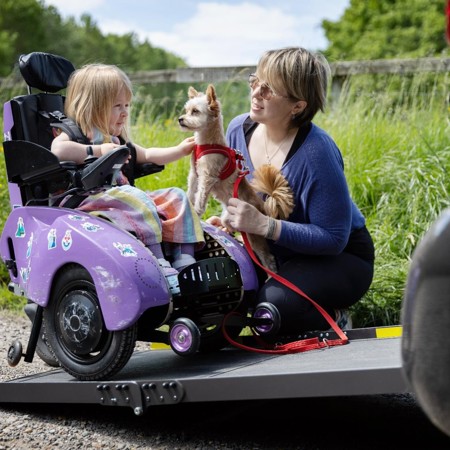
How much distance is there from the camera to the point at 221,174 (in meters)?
4.17

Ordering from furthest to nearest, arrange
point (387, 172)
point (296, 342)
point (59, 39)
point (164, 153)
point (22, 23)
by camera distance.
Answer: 1. point (59, 39)
2. point (22, 23)
3. point (387, 172)
4. point (164, 153)
5. point (296, 342)

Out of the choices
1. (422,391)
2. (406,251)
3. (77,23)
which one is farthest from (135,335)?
(77,23)

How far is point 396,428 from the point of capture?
3.65m

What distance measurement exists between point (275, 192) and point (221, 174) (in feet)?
0.89

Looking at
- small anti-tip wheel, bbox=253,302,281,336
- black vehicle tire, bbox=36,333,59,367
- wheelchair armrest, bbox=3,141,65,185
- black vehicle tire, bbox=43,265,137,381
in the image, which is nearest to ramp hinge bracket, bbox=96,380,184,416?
black vehicle tire, bbox=43,265,137,381

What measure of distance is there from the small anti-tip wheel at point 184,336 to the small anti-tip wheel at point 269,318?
19.7 inches

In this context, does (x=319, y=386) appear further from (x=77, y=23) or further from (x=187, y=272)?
(x=77, y=23)

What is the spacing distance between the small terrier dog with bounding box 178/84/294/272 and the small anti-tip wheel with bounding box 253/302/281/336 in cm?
30

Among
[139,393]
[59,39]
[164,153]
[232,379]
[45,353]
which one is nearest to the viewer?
[232,379]

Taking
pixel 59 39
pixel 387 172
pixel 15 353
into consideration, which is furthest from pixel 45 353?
pixel 59 39

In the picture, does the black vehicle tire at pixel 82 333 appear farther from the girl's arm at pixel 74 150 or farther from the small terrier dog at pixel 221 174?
the small terrier dog at pixel 221 174

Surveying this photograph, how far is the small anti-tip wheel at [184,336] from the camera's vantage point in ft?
11.6

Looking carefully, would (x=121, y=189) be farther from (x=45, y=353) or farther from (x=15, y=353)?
(x=45, y=353)

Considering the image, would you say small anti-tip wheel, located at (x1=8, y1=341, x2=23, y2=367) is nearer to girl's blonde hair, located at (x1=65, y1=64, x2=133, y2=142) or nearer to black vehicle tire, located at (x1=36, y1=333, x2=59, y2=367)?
black vehicle tire, located at (x1=36, y1=333, x2=59, y2=367)
